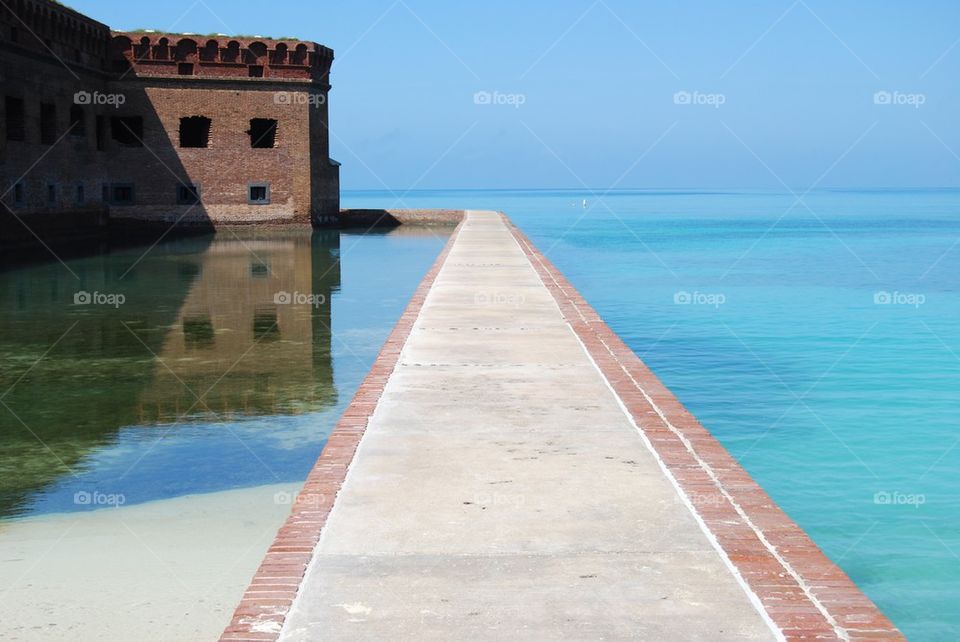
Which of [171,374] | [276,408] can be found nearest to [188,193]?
[171,374]

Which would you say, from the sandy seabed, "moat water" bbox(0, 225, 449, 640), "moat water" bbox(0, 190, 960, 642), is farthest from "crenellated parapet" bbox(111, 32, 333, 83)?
the sandy seabed

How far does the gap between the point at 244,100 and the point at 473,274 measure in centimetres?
2625

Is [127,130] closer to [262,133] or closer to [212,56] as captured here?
[212,56]

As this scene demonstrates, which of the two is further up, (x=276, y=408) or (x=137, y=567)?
(x=276, y=408)

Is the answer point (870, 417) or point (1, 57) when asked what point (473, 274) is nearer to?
point (870, 417)

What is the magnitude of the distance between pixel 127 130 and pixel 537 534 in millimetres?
40206

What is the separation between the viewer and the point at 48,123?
114ft

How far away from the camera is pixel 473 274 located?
722 inches

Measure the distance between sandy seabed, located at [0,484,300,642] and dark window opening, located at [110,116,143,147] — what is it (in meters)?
36.3

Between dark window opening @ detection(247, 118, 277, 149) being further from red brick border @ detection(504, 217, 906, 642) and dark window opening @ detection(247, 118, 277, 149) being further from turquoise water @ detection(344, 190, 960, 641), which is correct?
red brick border @ detection(504, 217, 906, 642)

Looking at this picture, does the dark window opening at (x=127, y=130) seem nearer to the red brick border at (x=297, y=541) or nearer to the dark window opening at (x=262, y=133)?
the dark window opening at (x=262, y=133)

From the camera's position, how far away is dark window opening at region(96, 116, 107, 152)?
40500 mm

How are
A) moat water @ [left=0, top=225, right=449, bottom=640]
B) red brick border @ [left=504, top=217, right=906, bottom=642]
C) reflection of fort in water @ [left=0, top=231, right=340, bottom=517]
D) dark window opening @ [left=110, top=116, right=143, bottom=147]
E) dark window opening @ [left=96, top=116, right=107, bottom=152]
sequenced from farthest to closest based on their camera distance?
1. dark window opening @ [left=110, top=116, right=143, bottom=147]
2. dark window opening @ [left=96, top=116, right=107, bottom=152]
3. reflection of fort in water @ [left=0, top=231, right=340, bottom=517]
4. moat water @ [left=0, top=225, right=449, bottom=640]
5. red brick border @ [left=504, top=217, right=906, bottom=642]

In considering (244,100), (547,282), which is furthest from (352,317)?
(244,100)
